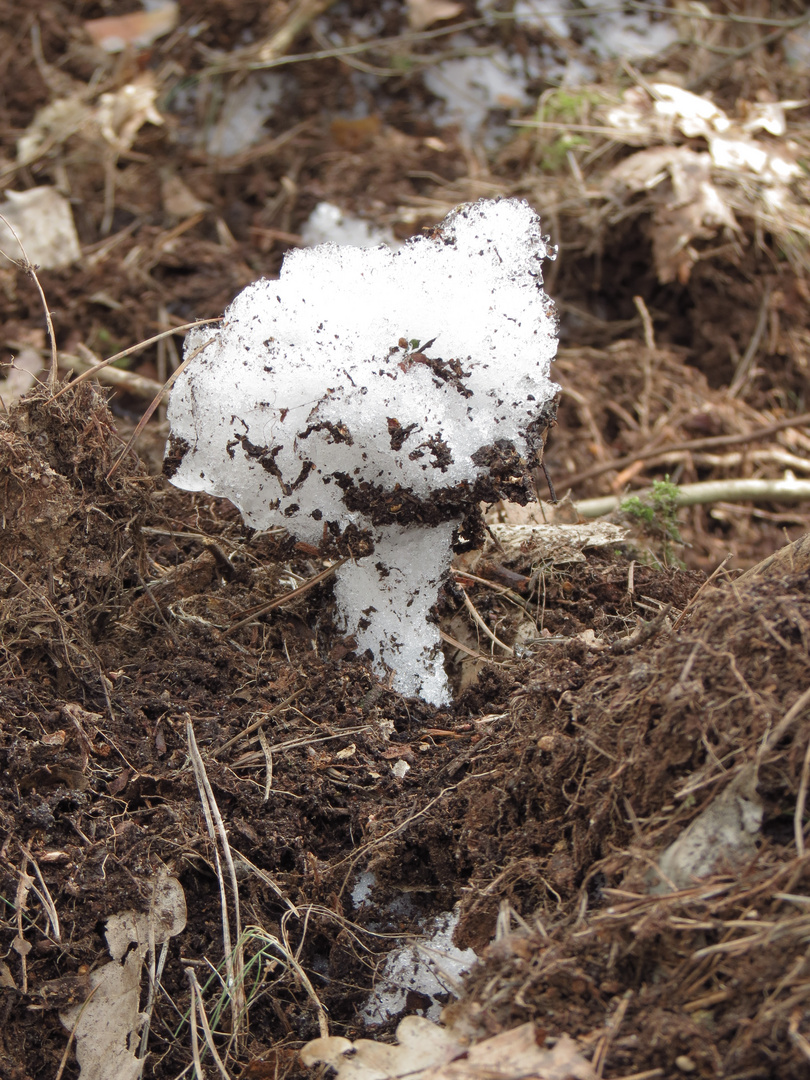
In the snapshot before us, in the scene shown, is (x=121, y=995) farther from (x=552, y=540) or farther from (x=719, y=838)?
(x=552, y=540)

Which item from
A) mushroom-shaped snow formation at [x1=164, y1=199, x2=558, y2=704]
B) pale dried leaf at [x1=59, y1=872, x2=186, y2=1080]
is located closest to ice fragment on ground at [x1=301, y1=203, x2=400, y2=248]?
mushroom-shaped snow formation at [x1=164, y1=199, x2=558, y2=704]

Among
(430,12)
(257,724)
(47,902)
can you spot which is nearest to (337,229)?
(430,12)

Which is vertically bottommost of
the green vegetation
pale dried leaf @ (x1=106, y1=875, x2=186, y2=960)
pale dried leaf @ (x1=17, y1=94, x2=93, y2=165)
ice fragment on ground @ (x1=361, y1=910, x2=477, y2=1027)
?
the green vegetation

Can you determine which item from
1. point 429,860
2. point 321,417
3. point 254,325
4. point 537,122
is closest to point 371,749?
point 429,860

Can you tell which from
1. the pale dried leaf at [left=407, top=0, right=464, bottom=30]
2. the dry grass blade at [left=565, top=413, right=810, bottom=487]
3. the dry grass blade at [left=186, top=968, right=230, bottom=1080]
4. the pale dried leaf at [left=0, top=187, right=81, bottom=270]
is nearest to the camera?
the dry grass blade at [left=186, top=968, right=230, bottom=1080]

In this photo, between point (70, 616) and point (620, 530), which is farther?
point (620, 530)

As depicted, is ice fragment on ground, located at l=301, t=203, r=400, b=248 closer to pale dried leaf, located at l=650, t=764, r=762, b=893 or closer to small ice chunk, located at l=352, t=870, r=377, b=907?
small ice chunk, located at l=352, t=870, r=377, b=907

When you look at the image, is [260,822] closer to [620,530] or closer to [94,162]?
[620,530]

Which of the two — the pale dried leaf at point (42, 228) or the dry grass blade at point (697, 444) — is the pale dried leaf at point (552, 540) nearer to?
the dry grass blade at point (697, 444)
